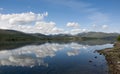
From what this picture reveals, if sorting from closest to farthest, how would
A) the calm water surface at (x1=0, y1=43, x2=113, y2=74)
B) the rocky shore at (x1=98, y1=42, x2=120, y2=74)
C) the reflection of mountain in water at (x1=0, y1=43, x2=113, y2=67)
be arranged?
1. the rocky shore at (x1=98, y1=42, x2=120, y2=74)
2. the calm water surface at (x1=0, y1=43, x2=113, y2=74)
3. the reflection of mountain in water at (x1=0, y1=43, x2=113, y2=67)

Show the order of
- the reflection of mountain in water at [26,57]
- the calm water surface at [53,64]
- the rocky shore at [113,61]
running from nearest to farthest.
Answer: the rocky shore at [113,61], the calm water surface at [53,64], the reflection of mountain in water at [26,57]

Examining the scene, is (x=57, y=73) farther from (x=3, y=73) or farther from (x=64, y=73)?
(x=3, y=73)

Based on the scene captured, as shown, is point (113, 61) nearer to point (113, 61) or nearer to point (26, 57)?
point (113, 61)

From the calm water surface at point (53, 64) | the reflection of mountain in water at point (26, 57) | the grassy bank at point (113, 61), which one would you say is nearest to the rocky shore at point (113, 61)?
the grassy bank at point (113, 61)

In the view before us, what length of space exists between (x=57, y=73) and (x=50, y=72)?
103 inches

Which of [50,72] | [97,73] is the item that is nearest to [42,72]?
[50,72]

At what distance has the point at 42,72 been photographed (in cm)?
5591

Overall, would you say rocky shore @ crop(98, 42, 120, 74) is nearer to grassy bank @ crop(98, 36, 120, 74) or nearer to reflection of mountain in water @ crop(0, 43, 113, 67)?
grassy bank @ crop(98, 36, 120, 74)

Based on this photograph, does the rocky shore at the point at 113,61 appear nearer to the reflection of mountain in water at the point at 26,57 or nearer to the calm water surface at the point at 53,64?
the calm water surface at the point at 53,64

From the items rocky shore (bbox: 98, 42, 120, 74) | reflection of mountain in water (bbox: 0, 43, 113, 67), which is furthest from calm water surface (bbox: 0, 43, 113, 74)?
rocky shore (bbox: 98, 42, 120, 74)

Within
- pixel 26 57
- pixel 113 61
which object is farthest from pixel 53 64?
pixel 26 57

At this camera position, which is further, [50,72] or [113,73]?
[50,72]

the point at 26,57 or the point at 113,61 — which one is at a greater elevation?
the point at 113,61

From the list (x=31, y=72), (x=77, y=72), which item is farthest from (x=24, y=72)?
(x=77, y=72)
